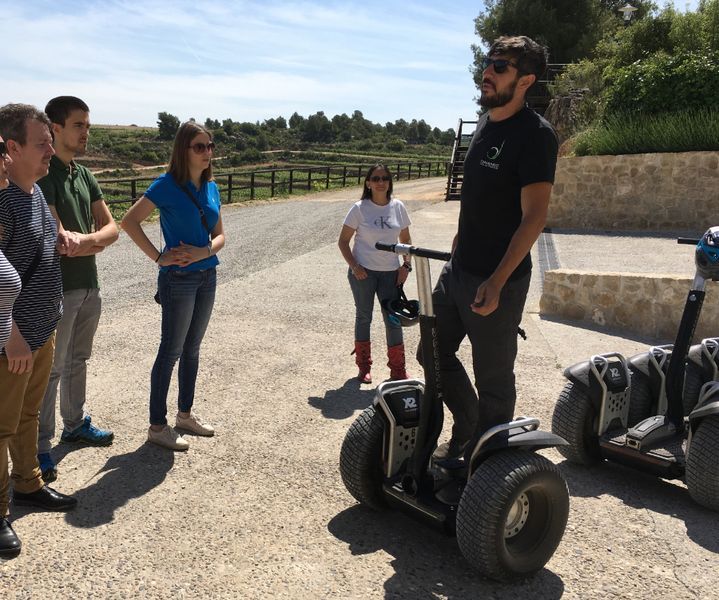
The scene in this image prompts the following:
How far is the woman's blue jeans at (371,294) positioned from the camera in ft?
17.3

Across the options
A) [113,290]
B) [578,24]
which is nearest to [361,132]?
[578,24]

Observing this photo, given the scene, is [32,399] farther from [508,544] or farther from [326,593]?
[508,544]

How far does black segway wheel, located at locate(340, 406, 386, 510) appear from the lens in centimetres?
328

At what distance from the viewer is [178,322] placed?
154 inches

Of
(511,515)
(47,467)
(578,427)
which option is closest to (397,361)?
(578,427)

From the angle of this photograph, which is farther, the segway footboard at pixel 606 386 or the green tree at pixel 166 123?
the green tree at pixel 166 123

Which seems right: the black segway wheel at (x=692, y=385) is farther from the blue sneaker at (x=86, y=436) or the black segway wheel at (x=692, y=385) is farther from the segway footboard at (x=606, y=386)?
the blue sneaker at (x=86, y=436)

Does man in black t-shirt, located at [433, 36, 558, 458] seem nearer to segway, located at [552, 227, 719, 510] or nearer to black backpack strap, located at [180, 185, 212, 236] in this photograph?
segway, located at [552, 227, 719, 510]

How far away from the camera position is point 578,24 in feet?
93.7

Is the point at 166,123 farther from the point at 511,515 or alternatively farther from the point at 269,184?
the point at 511,515

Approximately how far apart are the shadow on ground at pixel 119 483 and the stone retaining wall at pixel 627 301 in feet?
15.9

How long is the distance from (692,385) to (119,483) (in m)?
3.45

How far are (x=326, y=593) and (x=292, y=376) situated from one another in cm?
282

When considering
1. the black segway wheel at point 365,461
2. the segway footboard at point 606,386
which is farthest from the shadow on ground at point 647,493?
the black segway wheel at point 365,461
